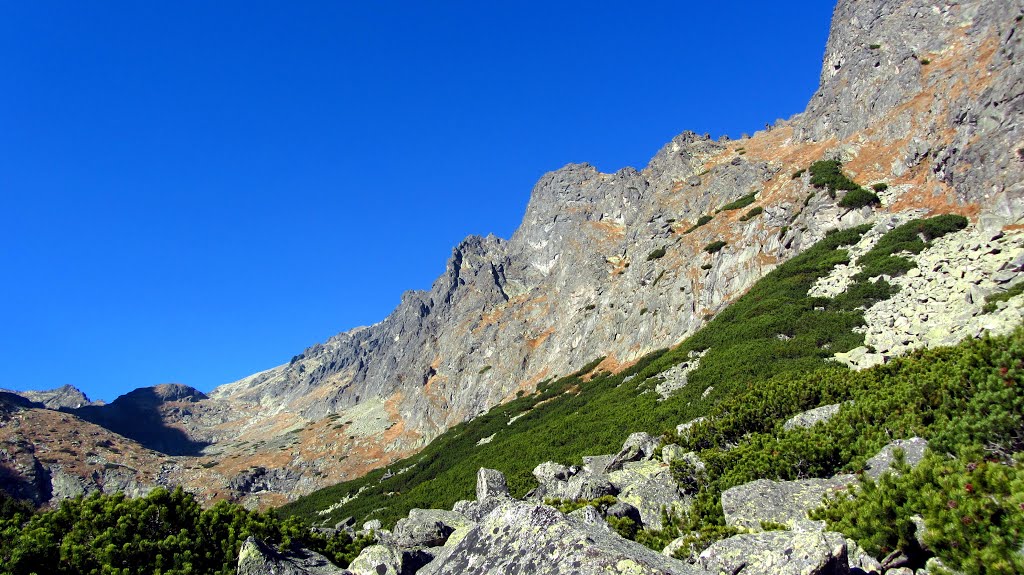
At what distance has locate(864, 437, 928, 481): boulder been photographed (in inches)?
416

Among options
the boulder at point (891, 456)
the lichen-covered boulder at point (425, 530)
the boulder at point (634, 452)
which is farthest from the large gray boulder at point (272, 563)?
the boulder at point (634, 452)

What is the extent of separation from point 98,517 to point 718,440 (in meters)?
17.2

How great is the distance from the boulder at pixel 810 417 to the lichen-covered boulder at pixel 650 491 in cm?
426

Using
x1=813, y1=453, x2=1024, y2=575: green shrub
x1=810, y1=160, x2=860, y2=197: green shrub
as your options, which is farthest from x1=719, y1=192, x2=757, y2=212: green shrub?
x1=813, y1=453, x2=1024, y2=575: green shrub

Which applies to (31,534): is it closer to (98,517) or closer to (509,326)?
(98,517)

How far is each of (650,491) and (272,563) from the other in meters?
10.4

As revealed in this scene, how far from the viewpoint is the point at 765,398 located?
19312mm

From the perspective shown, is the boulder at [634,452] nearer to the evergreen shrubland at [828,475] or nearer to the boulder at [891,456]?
the evergreen shrubland at [828,475]

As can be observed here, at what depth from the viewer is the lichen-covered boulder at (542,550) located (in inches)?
218

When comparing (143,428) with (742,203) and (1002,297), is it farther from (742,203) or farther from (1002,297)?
(1002,297)

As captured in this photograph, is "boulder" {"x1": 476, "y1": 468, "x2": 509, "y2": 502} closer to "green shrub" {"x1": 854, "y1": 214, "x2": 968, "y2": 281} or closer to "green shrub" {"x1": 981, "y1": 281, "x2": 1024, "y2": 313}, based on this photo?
"green shrub" {"x1": 981, "y1": 281, "x2": 1024, "y2": 313}

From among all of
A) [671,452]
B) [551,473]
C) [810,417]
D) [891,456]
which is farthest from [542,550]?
[551,473]

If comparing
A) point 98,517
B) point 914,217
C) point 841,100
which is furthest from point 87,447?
point 841,100

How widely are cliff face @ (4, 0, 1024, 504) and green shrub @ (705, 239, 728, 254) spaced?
0.66m
